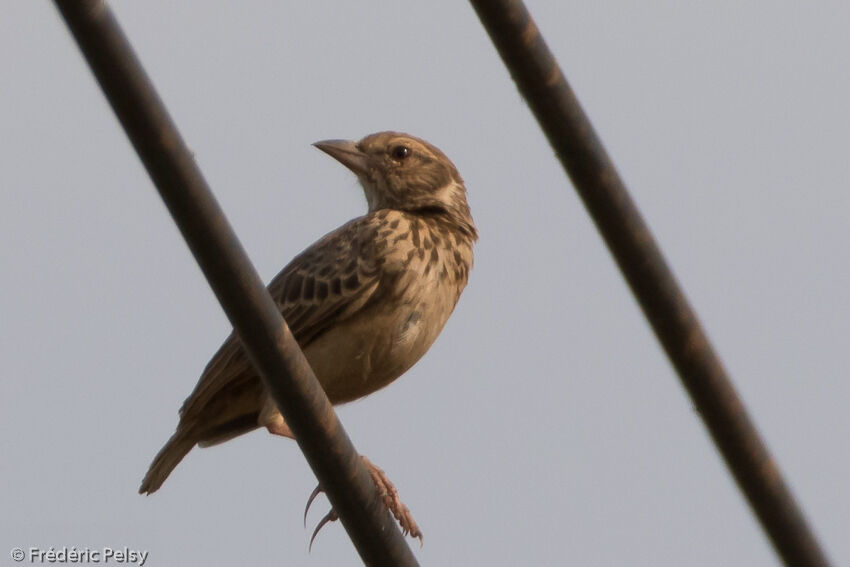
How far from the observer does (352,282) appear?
22.1ft

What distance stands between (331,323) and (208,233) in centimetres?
372

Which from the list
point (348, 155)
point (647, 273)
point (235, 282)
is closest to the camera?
point (235, 282)

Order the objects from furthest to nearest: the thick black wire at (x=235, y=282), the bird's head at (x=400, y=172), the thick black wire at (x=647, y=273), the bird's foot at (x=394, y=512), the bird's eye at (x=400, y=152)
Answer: the bird's eye at (x=400, y=152), the bird's head at (x=400, y=172), the bird's foot at (x=394, y=512), the thick black wire at (x=647, y=273), the thick black wire at (x=235, y=282)

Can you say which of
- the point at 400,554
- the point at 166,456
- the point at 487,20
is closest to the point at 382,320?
the point at 166,456

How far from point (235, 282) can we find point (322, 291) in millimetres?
3620

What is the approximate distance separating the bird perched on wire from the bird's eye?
467 millimetres

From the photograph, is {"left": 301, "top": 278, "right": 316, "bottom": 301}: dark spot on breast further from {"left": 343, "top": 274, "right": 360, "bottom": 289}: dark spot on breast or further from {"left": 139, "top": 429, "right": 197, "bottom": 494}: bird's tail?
{"left": 139, "top": 429, "right": 197, "bottom": 494}: bird's tail

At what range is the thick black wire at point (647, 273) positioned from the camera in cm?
336

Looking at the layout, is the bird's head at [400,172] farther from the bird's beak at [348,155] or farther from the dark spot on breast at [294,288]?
the dark spot on breast at [294,288]

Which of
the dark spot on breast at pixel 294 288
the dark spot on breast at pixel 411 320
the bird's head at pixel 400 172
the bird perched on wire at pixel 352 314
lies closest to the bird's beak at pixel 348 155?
the bird's head at pixel 400 172

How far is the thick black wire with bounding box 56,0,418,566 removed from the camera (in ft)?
9.36

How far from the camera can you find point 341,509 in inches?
145

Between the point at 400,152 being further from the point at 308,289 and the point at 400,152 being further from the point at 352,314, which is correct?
the point at 352,314

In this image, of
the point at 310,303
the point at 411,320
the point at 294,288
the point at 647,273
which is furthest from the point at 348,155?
the point at 647,273
